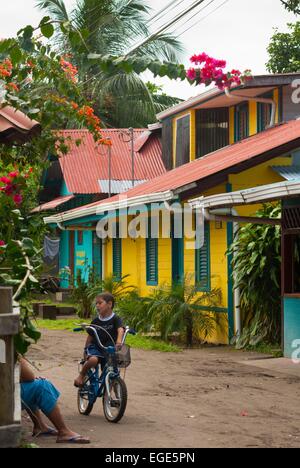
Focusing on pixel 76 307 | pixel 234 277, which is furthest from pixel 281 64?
pixel 234 277

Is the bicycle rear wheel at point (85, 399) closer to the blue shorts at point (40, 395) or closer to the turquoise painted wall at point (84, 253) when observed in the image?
the blue shorts at point (40, 395)

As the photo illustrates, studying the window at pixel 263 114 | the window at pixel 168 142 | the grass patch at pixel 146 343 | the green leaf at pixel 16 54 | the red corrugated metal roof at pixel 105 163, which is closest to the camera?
the green leaf at pixel 16 54

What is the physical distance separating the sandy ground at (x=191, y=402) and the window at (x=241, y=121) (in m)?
6.91

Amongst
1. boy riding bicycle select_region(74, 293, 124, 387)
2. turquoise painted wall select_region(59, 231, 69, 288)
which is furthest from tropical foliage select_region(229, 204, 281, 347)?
turquoise painted wall select_region(59, 231, 69, 288)

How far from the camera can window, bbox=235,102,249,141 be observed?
22.2 m

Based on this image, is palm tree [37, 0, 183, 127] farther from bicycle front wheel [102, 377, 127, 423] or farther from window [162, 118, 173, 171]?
bicycle front wheel [102, 377, 127, 423]

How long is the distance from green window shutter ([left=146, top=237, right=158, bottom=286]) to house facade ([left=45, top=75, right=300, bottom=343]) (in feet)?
0.07

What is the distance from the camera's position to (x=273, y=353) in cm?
1598

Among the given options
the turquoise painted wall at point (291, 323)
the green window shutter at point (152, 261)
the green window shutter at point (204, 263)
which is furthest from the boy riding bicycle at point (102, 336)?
the green window shutter at point (152, 261)

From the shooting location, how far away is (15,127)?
358 inches

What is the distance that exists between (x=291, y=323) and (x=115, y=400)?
591 cm

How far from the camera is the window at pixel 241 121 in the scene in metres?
22.2

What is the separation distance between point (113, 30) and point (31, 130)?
28090 mm

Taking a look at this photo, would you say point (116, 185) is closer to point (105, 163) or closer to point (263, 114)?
point (105, 163)
